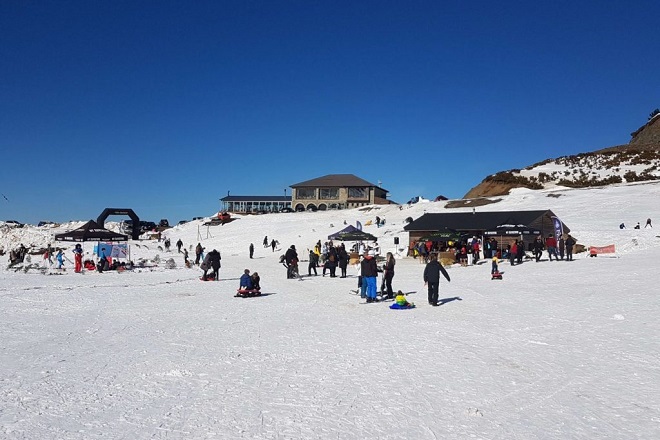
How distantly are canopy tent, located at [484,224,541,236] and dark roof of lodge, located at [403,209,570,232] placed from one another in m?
0.78

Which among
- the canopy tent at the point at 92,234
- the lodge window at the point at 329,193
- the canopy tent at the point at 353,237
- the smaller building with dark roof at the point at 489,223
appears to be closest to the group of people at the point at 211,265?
the canopy tent at the point at 92,234

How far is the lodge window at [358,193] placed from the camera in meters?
86.9

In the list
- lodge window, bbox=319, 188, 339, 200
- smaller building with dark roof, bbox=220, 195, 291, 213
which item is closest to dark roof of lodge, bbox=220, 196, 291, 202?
smaller building with dark roof, bbox=220, 195, 291, 213

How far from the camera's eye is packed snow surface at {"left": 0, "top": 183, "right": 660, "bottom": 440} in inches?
231

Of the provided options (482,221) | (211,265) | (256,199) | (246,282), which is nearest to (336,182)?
(256,199)

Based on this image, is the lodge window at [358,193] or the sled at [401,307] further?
the lodge window at [358,193]

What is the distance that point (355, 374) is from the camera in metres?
7.79

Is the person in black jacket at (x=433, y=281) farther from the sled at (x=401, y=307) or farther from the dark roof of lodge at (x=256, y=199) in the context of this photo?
the dark roof of lodge at (x=256, y=199)

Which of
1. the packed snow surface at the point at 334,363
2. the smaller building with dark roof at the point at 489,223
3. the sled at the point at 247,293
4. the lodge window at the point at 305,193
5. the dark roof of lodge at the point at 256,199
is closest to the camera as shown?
the packed snow surface at the point at 334,363

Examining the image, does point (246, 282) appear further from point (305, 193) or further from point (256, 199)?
point (256, 199)

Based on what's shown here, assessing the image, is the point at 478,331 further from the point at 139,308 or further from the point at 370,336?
the point at 139,308

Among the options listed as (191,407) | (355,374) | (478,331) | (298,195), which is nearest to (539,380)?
(355,374)

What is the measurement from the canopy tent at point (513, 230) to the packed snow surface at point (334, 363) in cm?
1108

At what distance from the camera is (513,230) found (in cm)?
3030
